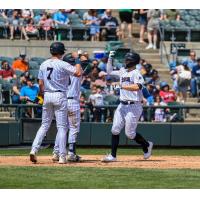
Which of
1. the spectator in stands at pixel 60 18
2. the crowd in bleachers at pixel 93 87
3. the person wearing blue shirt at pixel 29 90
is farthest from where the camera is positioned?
the spectator in stands at pixel 60 18

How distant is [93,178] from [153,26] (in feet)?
47.2

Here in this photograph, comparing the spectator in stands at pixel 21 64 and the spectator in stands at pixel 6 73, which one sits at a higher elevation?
the spectator in stands at pixel 21 64

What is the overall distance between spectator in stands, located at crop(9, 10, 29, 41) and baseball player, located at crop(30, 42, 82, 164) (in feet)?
35.0

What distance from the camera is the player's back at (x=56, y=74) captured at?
12.3m

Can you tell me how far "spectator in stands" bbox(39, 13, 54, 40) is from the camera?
907 inches

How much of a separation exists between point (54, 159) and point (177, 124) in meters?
6.07

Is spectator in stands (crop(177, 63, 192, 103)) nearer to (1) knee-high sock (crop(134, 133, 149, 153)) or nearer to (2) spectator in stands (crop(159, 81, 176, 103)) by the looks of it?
(2) spectator in stands (crop(159, 81, 176, 103))

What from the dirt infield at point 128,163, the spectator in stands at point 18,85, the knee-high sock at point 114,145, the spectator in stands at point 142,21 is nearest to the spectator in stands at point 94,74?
the spectator in stands at point 18,85

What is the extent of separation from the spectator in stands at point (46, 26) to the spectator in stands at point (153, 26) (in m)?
3.16

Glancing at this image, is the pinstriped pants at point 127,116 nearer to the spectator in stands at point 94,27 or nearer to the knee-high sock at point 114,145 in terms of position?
the knee-high sock at point 114,145

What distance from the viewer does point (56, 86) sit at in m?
12.3

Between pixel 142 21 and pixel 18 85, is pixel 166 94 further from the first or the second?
pixel 142 21
